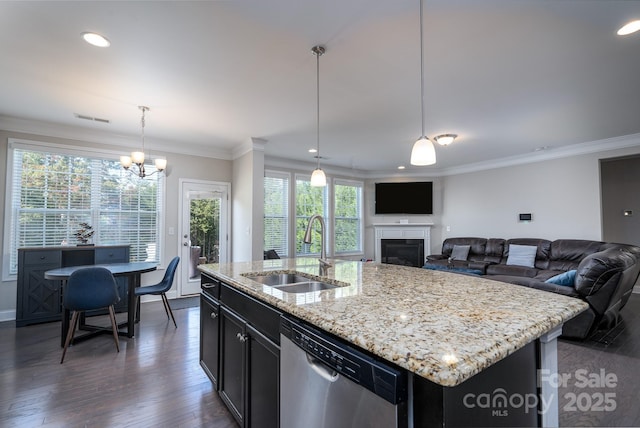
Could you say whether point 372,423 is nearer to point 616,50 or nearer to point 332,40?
point 332,40

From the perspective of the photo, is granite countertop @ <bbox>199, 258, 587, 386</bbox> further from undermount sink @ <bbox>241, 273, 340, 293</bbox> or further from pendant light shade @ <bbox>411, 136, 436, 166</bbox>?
pendant light shade @ <bbox>411, 136, 436, 166</bbox>

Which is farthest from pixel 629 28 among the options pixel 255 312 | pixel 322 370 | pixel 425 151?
pixel 255 312

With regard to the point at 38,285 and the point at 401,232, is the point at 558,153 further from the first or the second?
the point at 38,285

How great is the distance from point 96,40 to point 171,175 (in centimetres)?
304

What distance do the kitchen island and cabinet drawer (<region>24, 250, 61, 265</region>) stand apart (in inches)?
148

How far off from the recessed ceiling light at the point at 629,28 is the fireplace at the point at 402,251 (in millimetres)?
5684

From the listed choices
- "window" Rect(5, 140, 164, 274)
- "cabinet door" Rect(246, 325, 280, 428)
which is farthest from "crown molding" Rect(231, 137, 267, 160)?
"cabinet door" Rect(246, 325, 280, 428)

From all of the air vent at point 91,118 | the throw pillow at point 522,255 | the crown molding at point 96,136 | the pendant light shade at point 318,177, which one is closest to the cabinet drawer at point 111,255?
the crown molding at point 96,136

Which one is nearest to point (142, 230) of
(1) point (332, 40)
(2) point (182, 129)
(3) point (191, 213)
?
(3) point (191, 213)

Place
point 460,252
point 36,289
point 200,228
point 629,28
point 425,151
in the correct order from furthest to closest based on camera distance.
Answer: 1. point 460,252
2. point 200,228
3. point 36,289
4. point 629,28
5. point 425,151

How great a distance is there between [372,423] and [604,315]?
3895mm

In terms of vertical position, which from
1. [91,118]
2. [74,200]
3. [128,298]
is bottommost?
[128,298]

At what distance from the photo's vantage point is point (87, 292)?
294 cm

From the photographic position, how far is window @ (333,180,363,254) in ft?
24.1
